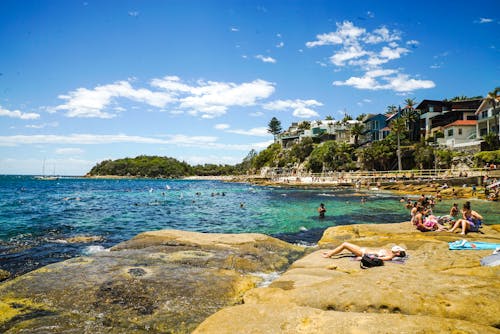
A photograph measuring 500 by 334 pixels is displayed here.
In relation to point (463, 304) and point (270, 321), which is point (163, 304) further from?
point (463, 304)

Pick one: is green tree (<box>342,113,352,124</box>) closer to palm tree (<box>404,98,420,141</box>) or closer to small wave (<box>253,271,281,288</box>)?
palm tree (<box>404,98,420,141</box>)

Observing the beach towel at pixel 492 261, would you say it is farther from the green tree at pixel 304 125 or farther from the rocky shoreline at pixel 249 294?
the green tree at pixel 304 125

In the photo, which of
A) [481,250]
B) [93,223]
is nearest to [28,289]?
[481,250]

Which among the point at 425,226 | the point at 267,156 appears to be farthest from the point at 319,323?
the point at 267,156

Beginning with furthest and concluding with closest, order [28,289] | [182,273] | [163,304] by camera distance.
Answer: [182,273] < [28,289] < [163,304]

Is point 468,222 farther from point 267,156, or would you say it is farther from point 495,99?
point 267,156

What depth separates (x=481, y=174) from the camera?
44938mm

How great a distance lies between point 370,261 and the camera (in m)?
8.23

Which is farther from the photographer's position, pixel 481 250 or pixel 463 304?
pixel 481 250

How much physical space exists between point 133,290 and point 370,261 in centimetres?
609

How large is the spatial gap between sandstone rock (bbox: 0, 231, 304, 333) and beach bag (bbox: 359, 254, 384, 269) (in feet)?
9.64

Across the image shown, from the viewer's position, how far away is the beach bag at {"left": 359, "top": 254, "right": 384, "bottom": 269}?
820 cm

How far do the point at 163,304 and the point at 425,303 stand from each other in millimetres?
5262

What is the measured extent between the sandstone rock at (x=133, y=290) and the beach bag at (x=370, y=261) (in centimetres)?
294
